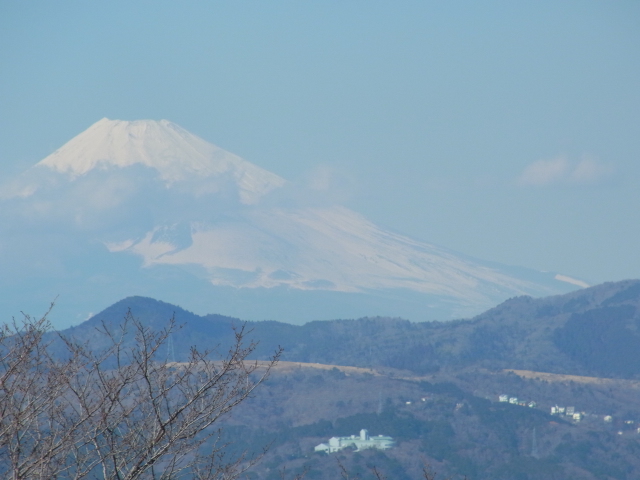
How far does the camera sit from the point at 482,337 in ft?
376

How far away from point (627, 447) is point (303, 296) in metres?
126

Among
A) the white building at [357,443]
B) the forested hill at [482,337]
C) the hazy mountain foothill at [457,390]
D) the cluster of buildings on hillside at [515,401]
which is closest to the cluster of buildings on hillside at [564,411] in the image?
the cluster of buildings on hillside at [515,401]

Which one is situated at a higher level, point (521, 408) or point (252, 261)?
point (252, 261)

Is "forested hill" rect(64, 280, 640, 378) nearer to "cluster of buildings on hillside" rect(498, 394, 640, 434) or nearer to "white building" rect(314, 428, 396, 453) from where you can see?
"cluster of buildings on hillside" rect(498, 394, 640, 434)

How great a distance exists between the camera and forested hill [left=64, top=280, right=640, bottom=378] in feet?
331

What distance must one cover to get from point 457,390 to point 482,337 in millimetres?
34151

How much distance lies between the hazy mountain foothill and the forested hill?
0.20m

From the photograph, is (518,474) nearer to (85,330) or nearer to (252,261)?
(85,330)

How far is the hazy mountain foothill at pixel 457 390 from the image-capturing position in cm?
6238

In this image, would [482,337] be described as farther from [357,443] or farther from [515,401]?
[357,443]

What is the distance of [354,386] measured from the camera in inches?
2990

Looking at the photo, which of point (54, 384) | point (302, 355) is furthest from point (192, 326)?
point (54, 384)

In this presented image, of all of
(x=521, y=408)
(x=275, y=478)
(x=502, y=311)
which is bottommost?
(x=275, y=478)

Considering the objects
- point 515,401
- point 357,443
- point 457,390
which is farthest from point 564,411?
point 357,443
